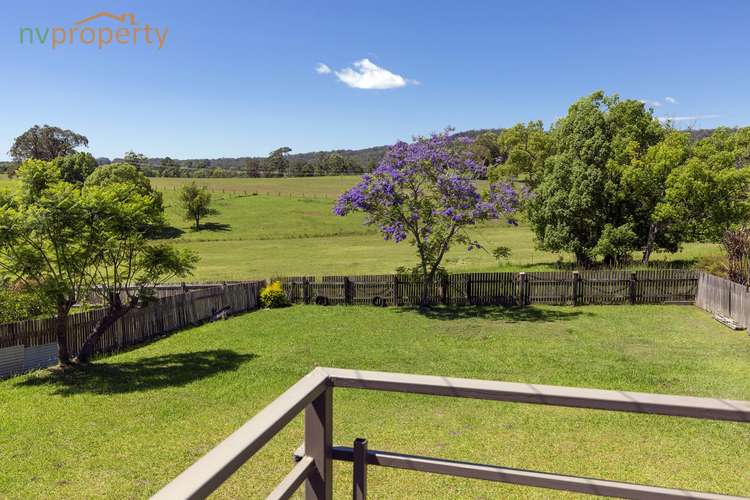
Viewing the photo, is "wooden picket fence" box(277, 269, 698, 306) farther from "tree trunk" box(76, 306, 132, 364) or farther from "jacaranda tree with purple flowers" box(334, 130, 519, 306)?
"tree trunk" box(76, 306, 132, 364)

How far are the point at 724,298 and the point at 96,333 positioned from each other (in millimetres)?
21179

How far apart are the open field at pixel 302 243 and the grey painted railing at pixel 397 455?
50.7 ft

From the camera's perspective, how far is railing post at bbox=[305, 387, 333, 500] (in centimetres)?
251

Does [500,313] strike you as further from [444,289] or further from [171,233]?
[171,233]

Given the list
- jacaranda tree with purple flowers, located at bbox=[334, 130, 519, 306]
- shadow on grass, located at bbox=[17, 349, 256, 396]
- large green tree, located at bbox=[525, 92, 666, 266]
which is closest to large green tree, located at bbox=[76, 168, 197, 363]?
shadow on grass, located at bbox=[17, 349, 256, 396]

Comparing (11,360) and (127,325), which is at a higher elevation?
(127,325)

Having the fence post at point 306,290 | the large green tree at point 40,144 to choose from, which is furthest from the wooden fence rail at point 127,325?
the large green tree at point 40,144

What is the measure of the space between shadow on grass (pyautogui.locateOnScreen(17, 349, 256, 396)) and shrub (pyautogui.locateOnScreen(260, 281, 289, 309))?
7.36 meters

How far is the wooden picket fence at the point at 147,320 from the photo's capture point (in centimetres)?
1400

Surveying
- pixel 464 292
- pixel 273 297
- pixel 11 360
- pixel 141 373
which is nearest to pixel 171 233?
pixel 273 297

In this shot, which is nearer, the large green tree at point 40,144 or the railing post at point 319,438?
the railing post at point 319,438

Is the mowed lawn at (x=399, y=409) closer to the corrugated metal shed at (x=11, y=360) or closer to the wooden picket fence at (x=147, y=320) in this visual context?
the corrugated metal shed at (x=11, y=360)

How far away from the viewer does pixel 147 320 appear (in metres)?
17.5

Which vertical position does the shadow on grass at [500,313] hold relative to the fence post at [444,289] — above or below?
below
